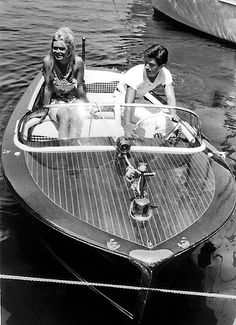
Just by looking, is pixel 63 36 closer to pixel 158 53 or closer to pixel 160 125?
pixel 158 53

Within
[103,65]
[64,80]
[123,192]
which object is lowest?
[103,65]

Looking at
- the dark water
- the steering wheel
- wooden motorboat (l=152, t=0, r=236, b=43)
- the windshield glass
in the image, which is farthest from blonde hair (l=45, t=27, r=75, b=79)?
wooden motorboat (l=152, t=0, r=236, b=43)

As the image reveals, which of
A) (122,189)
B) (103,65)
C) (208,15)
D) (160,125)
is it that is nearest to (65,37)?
(160,125)

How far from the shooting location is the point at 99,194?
3598mm

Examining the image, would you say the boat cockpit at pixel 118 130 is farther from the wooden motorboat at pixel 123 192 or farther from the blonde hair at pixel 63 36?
the blonde hair at pixel 63 36

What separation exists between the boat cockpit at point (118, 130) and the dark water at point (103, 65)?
3.13 feet

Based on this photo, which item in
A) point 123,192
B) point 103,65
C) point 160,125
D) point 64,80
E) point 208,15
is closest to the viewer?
point 123,192

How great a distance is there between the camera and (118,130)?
4727mm

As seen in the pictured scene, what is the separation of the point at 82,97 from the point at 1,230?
1.97 metres

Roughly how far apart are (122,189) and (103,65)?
7.60m

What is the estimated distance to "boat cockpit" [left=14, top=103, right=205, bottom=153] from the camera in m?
4.20

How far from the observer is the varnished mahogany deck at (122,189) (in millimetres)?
3301

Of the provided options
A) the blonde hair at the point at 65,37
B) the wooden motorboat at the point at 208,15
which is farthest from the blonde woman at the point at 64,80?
the wooden motorboat at the point at 208,15

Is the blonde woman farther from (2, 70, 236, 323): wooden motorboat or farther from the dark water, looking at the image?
the dark water
